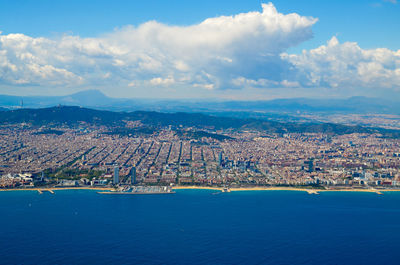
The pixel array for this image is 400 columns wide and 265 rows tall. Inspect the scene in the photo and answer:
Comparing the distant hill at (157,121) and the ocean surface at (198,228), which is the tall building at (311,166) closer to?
A: the ocean surface at (198,228)

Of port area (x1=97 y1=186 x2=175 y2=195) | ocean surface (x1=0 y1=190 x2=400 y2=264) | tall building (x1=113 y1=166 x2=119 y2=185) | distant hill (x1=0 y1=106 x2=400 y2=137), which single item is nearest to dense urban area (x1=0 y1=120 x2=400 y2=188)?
tall building (x1=113 y1=166 x2=119 y2=185)

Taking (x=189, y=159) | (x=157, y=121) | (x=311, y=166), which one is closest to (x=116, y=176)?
(x=189, y=159)

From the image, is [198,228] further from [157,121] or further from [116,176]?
[157,121]

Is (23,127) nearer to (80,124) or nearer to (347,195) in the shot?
(80,124)

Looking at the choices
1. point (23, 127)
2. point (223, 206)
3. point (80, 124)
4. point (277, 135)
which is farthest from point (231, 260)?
point (80, 124)

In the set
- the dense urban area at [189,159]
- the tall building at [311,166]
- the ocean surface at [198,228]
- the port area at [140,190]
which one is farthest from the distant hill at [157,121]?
the ocean surface at [198,228]

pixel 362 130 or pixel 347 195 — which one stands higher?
pixel 362 130
